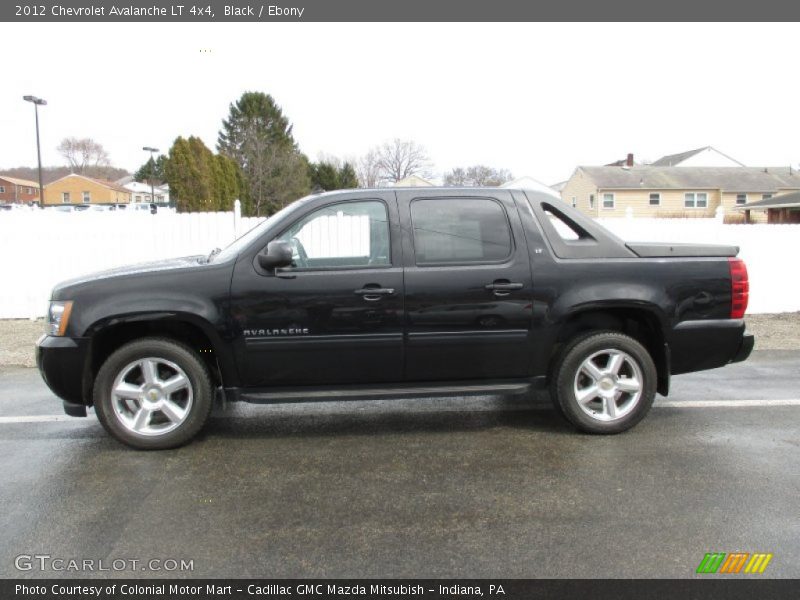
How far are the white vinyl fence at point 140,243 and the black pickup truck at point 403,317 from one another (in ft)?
17.9

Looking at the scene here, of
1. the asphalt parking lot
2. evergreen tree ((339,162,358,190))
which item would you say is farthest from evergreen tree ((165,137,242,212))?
the asphalt parking lot

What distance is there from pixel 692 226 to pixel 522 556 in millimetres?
8482

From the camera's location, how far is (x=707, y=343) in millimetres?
4617

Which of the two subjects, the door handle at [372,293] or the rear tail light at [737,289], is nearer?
the door handle at [372,293]

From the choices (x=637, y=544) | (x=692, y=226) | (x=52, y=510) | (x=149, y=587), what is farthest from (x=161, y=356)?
(x=692, y=226)

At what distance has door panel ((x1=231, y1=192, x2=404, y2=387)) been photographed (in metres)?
4.31

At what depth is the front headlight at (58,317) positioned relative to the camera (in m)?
4.26

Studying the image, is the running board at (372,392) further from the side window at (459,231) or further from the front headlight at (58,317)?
the front headlight at (58,317)

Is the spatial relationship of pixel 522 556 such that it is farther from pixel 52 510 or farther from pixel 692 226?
pixel 692 226

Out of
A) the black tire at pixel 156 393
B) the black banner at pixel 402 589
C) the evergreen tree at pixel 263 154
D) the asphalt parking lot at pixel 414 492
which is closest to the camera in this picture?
the black banner at pixel 402 589

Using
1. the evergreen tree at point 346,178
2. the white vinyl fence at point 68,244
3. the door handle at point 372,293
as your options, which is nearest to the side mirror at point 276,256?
the door handle at point 372,293

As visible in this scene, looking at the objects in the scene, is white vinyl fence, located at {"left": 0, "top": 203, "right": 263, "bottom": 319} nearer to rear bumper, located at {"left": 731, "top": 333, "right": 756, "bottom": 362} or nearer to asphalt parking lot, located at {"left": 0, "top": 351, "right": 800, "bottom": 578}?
asphalt parking lot, located at {"left": 0, "top": 351, "right": 800, "bottom": 578}

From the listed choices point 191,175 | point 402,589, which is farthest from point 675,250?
point 191,175

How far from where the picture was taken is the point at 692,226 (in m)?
10.0
